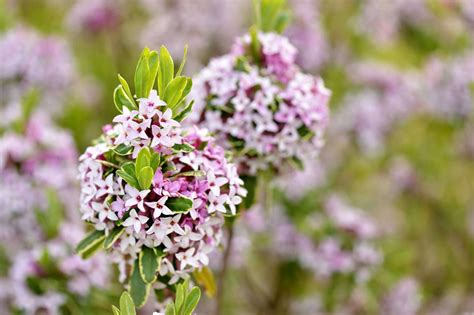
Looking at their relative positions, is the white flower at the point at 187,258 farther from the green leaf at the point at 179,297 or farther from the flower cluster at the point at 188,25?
the flower cluster at the point at 188,25

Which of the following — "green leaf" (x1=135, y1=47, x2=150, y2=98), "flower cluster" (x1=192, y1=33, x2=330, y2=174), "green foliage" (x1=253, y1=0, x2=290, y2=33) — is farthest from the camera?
"green foliage" (x1=253, y1=0, x2=290, y2=33)

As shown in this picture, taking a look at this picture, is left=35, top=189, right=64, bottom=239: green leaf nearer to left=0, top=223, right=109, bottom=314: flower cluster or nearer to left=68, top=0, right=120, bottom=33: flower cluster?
left=0, top=223, right=109, bottom=314: flower cluster

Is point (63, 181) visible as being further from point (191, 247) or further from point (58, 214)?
point (191, 247)

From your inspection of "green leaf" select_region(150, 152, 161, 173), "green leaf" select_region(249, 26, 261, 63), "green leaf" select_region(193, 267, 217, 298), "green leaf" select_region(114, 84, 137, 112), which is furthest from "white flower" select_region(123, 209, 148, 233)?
"green leaf" select_region(249, 26, 261, 63)

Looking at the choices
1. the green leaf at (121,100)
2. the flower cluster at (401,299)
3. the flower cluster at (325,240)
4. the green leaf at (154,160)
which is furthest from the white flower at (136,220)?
the flower cluster at (401,299)

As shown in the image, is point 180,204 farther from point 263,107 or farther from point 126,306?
point 263,107

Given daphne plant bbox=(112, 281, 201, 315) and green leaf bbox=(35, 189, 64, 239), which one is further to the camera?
green leaf bbox=(35, 189, 64, 239)

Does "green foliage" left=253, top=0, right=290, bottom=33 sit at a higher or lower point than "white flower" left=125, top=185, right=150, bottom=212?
higher
